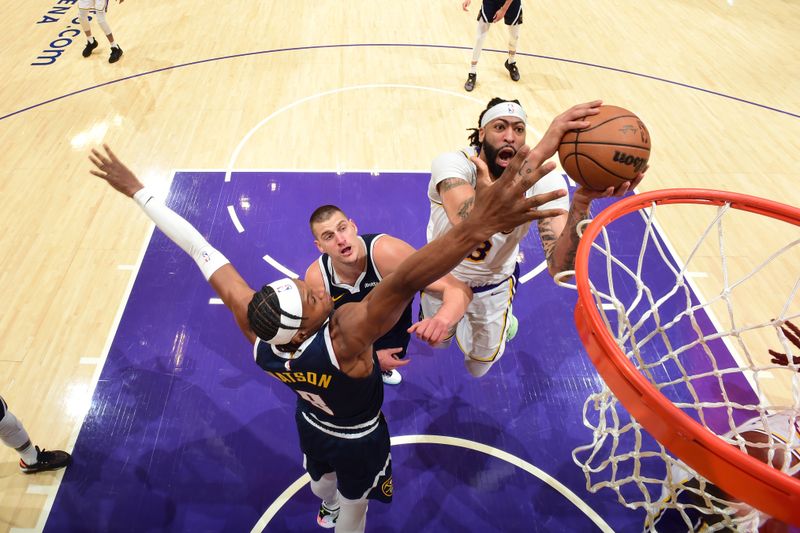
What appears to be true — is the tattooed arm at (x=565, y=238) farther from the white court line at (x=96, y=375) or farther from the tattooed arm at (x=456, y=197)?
the white court line at (x=96, y=375)

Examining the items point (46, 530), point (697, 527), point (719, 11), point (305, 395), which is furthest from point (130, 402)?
point (719, 11)

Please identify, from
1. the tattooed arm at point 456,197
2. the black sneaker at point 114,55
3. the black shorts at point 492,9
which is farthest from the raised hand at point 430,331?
the black sneaker at point 114,55

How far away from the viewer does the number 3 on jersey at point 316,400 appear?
2473 millimetres

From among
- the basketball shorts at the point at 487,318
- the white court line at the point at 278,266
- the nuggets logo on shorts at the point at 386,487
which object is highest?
the basketball shorts at the point at 487,318

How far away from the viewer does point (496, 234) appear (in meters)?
3.12

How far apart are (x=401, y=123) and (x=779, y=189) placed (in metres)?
4.78

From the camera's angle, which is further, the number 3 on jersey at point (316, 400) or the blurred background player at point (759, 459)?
the number 3 on jersey at point (316, 400)

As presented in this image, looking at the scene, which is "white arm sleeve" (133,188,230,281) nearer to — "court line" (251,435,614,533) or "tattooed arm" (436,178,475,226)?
"tattooed arm" (436,178,475,226)

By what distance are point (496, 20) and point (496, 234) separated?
5.15m

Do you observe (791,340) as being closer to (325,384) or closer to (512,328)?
(512,328)

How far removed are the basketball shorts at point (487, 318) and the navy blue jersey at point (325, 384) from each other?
1.36m

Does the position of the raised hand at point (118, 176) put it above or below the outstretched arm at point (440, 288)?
above

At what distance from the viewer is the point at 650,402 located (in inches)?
75.9

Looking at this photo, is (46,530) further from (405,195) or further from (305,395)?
(405,195)
